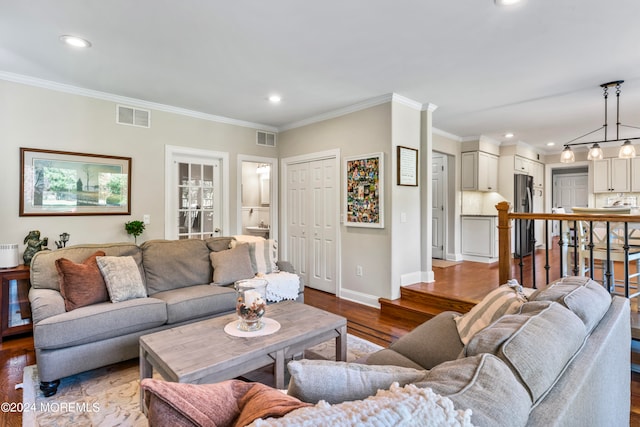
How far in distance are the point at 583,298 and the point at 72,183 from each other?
15.0 ft

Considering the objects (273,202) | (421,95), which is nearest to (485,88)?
(421,95)

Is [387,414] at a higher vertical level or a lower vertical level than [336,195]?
lower

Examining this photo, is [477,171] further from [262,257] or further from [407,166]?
[262,257]

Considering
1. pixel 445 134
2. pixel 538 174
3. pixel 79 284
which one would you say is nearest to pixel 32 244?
pixel 79 284

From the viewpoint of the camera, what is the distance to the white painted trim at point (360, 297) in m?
4.20

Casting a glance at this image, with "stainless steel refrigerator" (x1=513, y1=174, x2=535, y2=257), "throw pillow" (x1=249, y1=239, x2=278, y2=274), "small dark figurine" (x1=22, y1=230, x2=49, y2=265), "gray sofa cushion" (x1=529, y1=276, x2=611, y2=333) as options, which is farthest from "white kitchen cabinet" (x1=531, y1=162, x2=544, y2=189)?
"small dark figurine" (x1=22, y1=230, x2=49, y2=265)

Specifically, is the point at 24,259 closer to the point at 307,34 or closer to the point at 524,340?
the point at 307,34

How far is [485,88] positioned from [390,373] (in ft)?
12.2

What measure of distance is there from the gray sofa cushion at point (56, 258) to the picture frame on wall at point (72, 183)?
89 cm

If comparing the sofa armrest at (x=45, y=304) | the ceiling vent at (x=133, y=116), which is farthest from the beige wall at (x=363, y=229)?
the sofa armrest at (x=45, y=304)

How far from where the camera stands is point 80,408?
2.12m

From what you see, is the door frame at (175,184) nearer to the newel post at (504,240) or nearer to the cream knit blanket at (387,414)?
the newel post at (504,240)

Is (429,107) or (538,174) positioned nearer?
(429,107)

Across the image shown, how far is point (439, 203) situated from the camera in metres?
6.45
